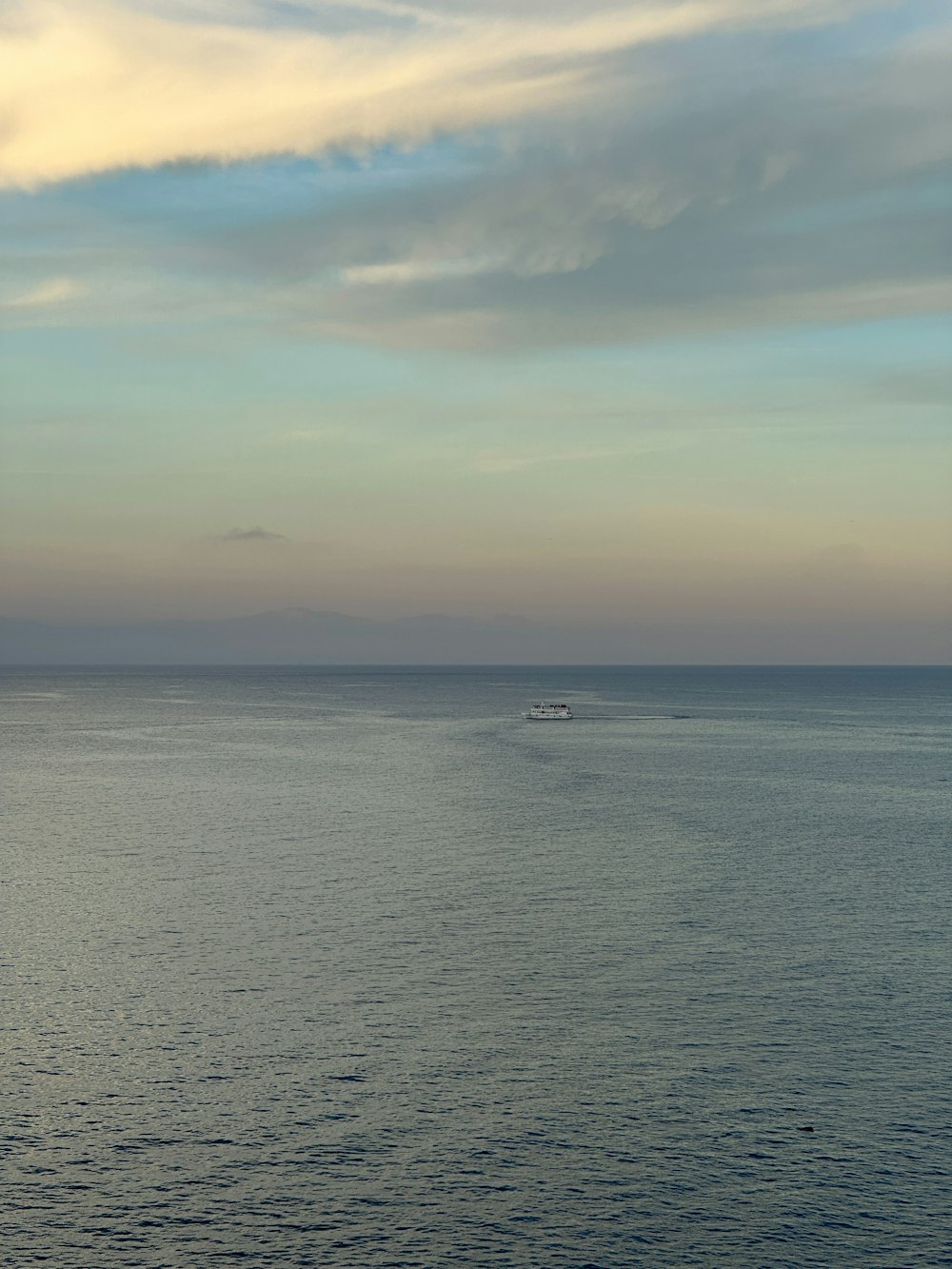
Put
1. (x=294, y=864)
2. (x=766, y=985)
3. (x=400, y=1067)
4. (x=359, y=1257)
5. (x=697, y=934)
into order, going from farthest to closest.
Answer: (x=294, y=864) < (x=697, y=934) < (x=766, y=985) < (x=400, y=1067) < (x=359, y=1257)

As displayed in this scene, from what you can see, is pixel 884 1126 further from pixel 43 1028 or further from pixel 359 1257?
pixel 43 1028

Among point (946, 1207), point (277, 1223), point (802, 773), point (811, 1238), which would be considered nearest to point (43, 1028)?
point (277, 1223)

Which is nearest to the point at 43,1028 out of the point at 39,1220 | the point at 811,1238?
the point at 39,1220

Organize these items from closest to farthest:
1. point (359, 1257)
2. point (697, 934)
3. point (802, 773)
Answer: point (359, 1257), point (697, 934), point (802, 773)

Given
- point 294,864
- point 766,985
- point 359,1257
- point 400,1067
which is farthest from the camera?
point 294,864

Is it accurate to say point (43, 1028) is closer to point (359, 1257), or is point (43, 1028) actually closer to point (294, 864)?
point (359, 1257)

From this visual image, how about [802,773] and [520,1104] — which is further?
[802,773]
